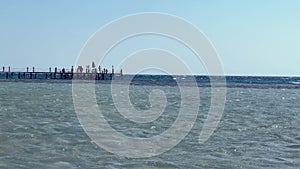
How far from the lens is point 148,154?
44.9ft

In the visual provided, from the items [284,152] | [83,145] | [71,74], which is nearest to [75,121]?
[83,145]

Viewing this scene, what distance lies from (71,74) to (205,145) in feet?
262

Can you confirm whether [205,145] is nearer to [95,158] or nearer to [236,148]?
[236,148]

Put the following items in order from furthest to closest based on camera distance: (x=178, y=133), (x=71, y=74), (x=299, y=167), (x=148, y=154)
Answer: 1. (x=71, y=74)
2. (x=178, y=133)
3. (x=148, y=154)
4. (x=299, y=167)

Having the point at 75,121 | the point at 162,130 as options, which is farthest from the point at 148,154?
the point at 75,121

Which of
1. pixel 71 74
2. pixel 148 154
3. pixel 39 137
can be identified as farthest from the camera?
pixel 71 74

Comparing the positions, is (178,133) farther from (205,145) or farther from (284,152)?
(284,152)

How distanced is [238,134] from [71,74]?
77.1 m

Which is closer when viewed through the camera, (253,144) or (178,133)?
(253,144)

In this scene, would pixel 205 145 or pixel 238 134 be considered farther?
pixel 238 134

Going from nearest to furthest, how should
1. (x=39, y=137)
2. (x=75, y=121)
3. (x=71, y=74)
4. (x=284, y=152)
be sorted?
(x=284, y=152) < (x=39, y=137) < (x=75, y=121) < (x=71, y=74)

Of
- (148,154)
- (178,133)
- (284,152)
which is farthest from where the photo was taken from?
(178,133)

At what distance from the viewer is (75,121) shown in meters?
21.3

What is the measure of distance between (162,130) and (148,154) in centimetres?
566
